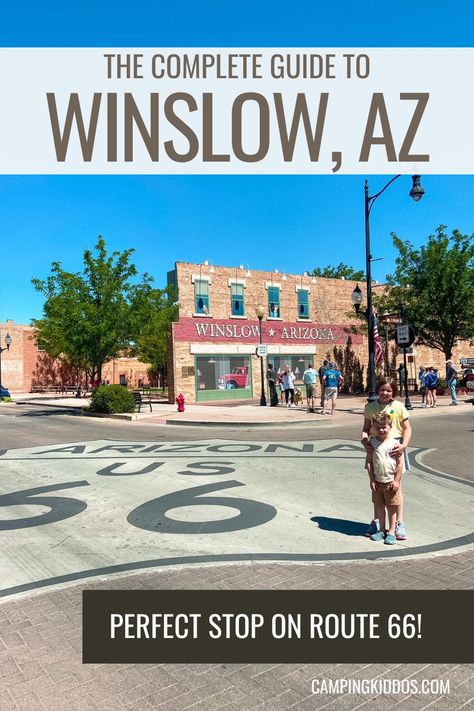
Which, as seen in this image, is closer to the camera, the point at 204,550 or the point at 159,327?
the point at 204,550

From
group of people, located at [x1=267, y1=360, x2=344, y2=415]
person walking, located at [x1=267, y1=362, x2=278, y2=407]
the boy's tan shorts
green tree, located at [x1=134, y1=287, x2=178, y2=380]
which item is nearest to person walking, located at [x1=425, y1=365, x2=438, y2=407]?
group of people, located at [x1=267, y1=360, x2=344, y2=415]

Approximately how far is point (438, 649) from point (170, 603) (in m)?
1.82

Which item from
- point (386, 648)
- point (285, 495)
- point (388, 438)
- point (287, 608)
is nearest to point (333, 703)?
point (386, 648)

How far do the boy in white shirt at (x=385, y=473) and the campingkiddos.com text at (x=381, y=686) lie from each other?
83.5 inches

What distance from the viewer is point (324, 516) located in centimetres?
614

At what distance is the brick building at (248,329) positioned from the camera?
2619 centimetres

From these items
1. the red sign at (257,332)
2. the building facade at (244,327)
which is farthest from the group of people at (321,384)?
the red sign at (257,332)

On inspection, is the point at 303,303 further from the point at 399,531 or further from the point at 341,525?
the point at 399,531

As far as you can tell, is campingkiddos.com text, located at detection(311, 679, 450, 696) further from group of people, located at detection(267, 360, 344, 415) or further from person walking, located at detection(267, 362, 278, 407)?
person walking, located at detection(267, 362, 278, 407)

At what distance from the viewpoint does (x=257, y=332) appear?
28.8 meters

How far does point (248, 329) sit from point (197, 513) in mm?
22562

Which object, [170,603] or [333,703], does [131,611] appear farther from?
[333,703]

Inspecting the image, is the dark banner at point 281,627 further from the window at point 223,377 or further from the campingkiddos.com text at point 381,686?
the window at point 223,377

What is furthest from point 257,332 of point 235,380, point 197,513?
→ point 197,513
